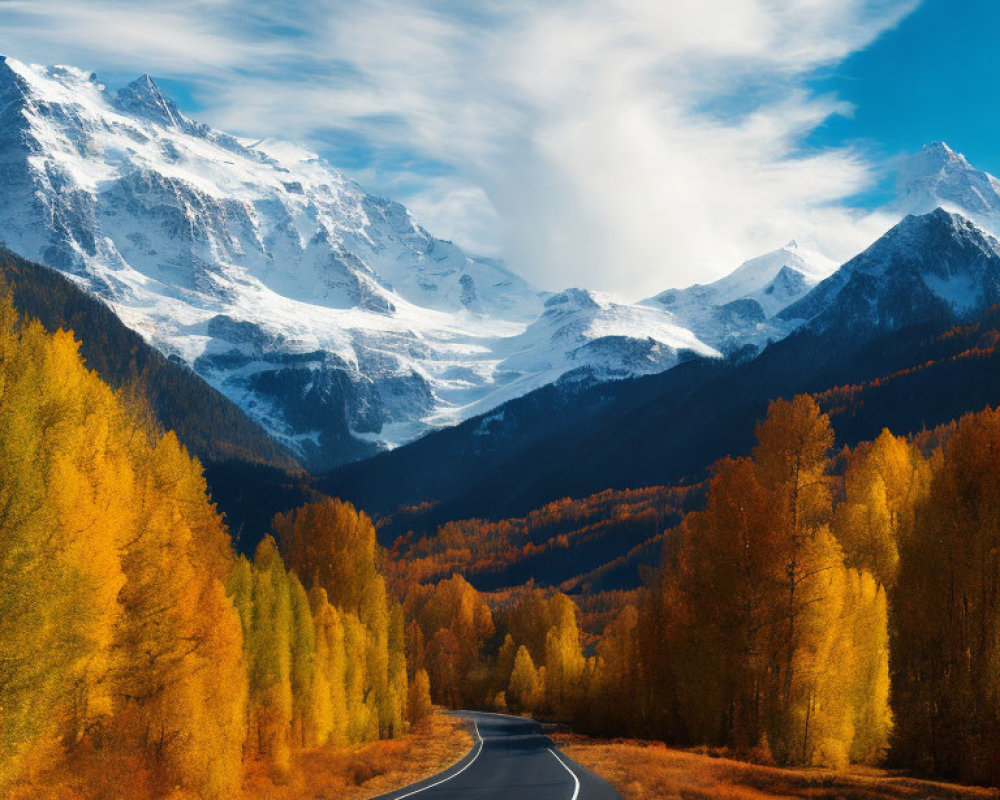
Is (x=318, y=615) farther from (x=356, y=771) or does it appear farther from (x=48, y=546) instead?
(x=48, y=546)

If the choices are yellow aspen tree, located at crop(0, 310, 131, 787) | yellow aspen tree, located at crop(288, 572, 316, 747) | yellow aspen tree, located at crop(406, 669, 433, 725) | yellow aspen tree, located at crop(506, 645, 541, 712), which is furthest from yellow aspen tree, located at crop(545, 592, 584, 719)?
yellow aspen tree, located at crop(0, 310, 131, 787)

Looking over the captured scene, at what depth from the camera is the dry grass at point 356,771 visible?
38906 millimetres

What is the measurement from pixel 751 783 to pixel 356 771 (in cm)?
2100

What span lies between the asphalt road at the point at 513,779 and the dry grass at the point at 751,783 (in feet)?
4.66

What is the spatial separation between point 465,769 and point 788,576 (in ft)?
62.9

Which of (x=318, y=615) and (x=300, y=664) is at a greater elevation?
(x=318, y=615)

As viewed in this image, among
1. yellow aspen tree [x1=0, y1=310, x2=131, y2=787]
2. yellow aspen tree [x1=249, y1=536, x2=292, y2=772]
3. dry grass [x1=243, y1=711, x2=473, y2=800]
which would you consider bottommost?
dry grass [x1=243, y1=711, x2=473, y2=800]

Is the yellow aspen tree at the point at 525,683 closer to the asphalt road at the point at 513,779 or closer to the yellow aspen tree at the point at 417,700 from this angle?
the yellow aspen tree at the point at 417,700

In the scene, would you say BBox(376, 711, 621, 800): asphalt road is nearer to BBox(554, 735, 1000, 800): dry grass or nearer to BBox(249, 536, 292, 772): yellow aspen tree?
BBox(554, 735, 1000, 800): dry grass

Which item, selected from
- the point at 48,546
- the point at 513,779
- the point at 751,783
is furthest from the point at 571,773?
the point at 48,546

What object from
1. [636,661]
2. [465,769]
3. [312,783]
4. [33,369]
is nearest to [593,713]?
[636,661]

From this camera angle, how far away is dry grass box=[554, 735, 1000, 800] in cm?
2962

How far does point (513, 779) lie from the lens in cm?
3872

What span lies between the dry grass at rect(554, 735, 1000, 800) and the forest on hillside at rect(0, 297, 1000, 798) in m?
3.28
